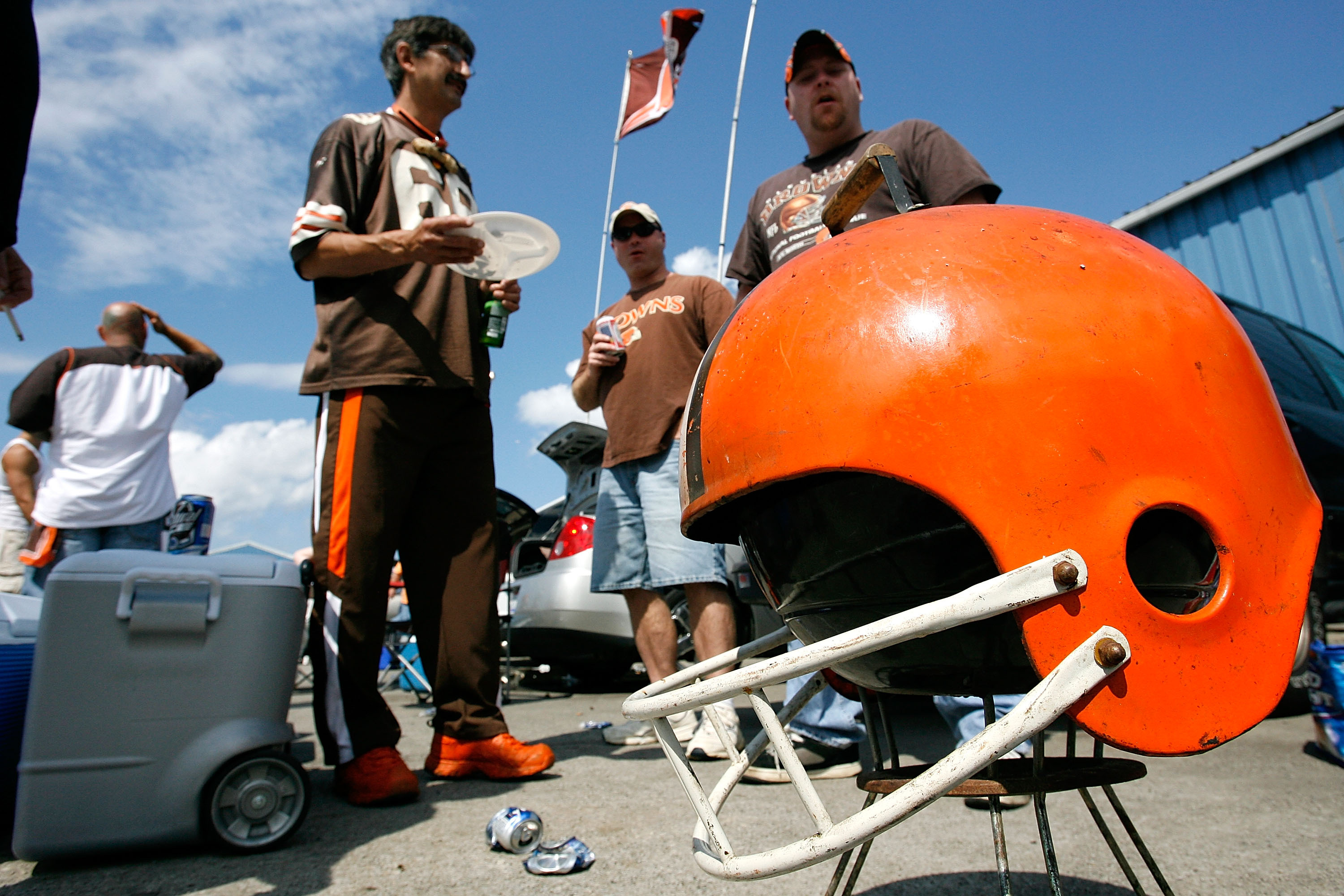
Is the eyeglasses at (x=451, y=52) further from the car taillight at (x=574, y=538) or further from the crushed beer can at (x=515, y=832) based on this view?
the car taillight at (x=574, y=538)

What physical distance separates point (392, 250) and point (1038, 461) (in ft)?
6.47

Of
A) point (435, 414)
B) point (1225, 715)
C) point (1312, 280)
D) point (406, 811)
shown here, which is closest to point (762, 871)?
point (1225, 715)

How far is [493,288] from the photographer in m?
2.56

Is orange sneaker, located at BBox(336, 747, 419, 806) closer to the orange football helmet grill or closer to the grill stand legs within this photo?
the grill stand legs

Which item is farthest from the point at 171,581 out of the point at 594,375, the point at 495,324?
the point at 594,375

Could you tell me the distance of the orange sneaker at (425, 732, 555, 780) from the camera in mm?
2295

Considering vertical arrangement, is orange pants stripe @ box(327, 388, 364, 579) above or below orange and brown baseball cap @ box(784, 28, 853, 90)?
below

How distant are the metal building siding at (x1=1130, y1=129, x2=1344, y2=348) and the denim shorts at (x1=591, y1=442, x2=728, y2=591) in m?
6.46

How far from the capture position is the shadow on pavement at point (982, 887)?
1.31 metres

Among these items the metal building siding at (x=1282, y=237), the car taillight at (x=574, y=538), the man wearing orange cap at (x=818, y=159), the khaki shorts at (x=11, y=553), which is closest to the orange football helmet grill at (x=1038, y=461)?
the man wearing orange cap at (x=818, y=159)

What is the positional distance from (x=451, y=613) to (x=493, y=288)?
42.2 inches

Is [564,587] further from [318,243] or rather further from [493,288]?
[318,243]

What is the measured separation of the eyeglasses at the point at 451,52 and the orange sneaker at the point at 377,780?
7.47 feet

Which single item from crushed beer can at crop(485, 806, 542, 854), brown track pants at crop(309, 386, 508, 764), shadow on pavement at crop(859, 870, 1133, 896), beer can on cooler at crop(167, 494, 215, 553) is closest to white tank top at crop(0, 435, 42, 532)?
beer can on cooler at crop(167, 494, 215, 553)
